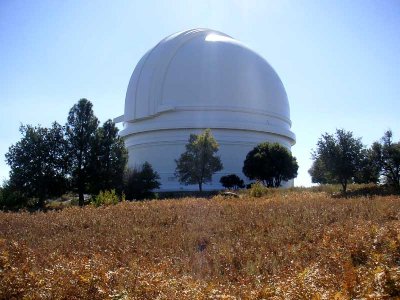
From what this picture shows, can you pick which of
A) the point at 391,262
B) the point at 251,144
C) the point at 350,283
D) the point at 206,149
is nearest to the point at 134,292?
the point at 350,283

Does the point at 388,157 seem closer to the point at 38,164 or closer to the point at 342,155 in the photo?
the point at 342,155

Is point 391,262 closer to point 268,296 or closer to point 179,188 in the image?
point 268,296

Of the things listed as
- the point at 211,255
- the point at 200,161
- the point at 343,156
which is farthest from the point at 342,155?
the point at 211,255

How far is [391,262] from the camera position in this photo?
20.3 feet

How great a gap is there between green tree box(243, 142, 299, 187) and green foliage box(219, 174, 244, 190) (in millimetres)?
1317

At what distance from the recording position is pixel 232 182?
43.8m

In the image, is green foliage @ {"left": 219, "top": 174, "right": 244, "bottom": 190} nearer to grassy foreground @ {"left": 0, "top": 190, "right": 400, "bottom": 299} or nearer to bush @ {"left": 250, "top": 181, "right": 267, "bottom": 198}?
bush @ {"left": 250, "top": 181, "right": 267, "bottom": 198}

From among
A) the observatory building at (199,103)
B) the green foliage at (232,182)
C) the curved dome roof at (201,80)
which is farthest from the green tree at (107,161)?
the curved dome roof at (201,80)

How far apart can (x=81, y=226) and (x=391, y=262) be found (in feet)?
28.2

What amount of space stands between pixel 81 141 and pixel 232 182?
16546 mm

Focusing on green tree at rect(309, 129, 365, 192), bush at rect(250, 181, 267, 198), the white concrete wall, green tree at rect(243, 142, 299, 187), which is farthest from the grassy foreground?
the white concrete wall

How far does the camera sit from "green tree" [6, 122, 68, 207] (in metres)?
31.1

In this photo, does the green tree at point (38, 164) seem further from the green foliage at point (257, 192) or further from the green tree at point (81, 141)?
the green foliage at point (257, 192)

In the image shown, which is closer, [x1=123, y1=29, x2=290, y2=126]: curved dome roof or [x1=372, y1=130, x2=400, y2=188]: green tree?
[x1=372, y1=130, x2=400, y2=188]: green tree
